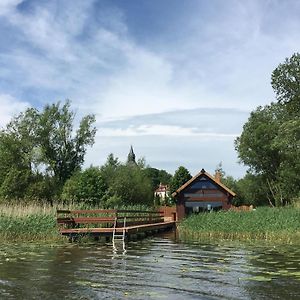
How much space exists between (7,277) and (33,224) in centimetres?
1151

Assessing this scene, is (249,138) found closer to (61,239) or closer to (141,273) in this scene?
(61,239)

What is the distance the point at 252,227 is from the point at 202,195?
834 inches

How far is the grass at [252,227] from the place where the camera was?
25062 millimetres

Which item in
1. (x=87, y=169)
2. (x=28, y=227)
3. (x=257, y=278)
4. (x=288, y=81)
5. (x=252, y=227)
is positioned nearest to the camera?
(x=257, y=278)

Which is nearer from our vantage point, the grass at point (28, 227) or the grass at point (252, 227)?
the grass at point (28, 227)

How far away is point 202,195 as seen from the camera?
47.9 meters

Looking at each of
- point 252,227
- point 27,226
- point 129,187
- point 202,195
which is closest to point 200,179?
point 202,195

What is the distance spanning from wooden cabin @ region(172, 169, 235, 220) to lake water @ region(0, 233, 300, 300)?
92.6 feet

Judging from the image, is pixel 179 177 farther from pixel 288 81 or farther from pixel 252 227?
pixel 252 227

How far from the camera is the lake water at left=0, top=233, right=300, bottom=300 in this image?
9859 mm

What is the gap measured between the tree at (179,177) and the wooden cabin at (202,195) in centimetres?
4126

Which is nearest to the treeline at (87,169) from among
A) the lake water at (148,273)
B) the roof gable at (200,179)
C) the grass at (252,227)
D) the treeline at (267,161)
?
the treeline at (267,161)

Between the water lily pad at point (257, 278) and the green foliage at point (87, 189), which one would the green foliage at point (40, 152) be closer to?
the green foliage at point (87, 189)

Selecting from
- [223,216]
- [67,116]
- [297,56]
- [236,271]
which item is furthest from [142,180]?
[236,271]
